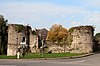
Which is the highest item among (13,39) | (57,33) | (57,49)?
(57,33)

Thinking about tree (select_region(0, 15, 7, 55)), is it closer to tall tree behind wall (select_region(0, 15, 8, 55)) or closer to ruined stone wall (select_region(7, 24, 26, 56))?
tall tree behind wall (select_region(0, 15, 8, 55))

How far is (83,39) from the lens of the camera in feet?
180

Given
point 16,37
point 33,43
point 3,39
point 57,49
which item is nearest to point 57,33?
point 3,39

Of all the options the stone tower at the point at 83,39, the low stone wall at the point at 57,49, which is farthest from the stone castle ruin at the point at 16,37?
the stone tower at the point at 83,39

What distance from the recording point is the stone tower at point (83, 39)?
179ft

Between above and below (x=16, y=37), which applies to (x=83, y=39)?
below

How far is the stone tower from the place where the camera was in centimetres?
5459

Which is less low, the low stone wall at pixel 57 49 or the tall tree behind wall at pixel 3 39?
the tall tree behind wall at pixel 3 39

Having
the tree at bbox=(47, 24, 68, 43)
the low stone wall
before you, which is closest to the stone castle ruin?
the low stone wall

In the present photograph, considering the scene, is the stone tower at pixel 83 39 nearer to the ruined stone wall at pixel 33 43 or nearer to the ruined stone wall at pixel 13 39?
the ruined stone wall at pixel 33 43

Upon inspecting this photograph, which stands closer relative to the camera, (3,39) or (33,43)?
(33,43)

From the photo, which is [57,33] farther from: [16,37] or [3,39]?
[16,37]

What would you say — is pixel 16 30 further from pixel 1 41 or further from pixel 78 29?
pixel 78 29

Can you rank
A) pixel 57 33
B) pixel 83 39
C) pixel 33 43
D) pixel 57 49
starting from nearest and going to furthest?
1. pixel 83 39
2. pixel 57 49
3. pixel 33 43
4. pixel 57 33
